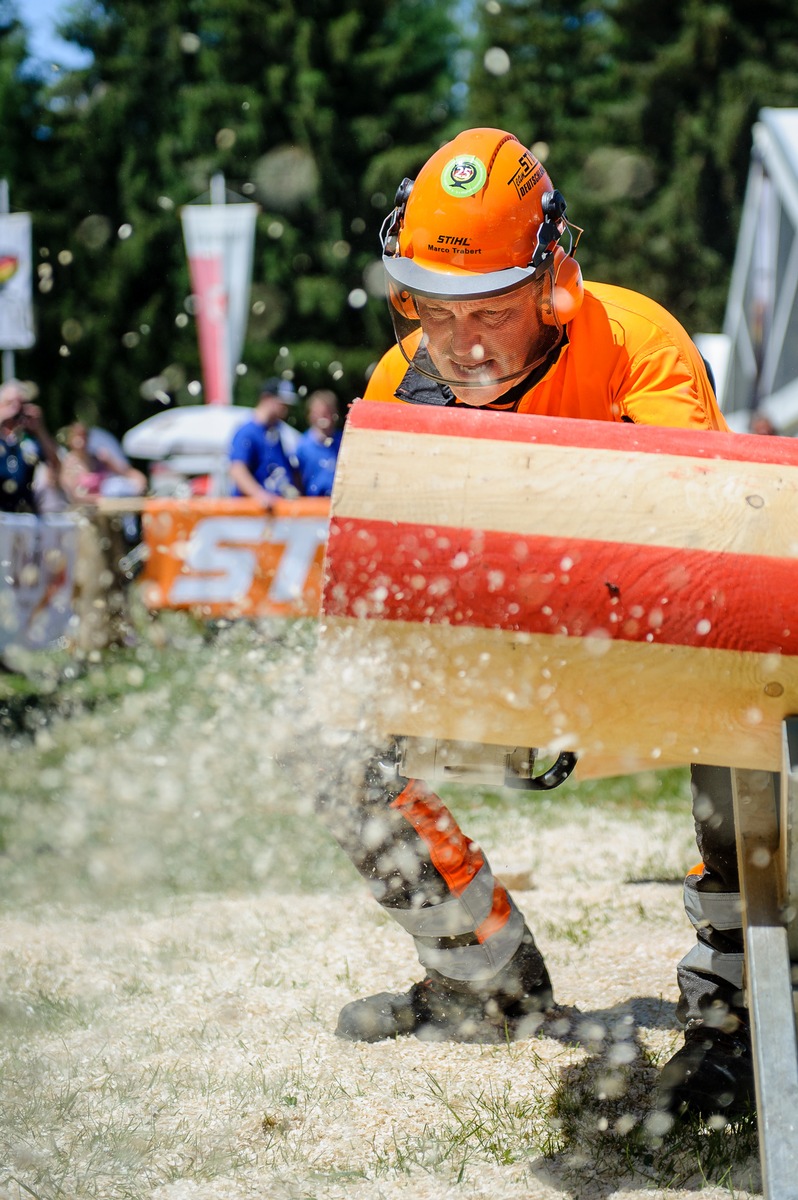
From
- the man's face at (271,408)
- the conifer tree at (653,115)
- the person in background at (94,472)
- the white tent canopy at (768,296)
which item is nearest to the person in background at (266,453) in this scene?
the man's face at (271,408)

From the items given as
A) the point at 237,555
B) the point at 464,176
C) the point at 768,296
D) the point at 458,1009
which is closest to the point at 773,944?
the point at 458,1009

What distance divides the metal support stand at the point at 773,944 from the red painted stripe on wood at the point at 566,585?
0.64 feet

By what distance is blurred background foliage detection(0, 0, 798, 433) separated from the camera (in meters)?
30.9

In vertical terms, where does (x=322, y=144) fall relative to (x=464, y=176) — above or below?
below

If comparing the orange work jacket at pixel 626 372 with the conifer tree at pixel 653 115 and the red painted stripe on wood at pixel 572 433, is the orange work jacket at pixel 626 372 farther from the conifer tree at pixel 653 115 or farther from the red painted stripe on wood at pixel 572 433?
the conifer tree at pixel 653 115

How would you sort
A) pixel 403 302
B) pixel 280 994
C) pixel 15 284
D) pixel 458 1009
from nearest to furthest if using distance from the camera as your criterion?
pixel 403 302 → pixel 458 1009 → pixel 280 994 → pixel 15 284

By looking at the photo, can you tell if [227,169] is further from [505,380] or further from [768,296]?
[505,380]

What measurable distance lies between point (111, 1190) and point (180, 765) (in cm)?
332

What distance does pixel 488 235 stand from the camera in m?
2.63

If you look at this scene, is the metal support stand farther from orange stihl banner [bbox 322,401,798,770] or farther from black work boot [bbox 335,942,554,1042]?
black work boot [bbox 335,942,554,1042]

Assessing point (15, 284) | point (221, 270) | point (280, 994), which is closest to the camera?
point (280, 994)

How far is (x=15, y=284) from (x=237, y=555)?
346 centimetres

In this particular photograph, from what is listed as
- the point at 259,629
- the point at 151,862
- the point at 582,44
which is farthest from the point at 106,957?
the point at 582,44

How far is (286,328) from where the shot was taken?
33.1m
